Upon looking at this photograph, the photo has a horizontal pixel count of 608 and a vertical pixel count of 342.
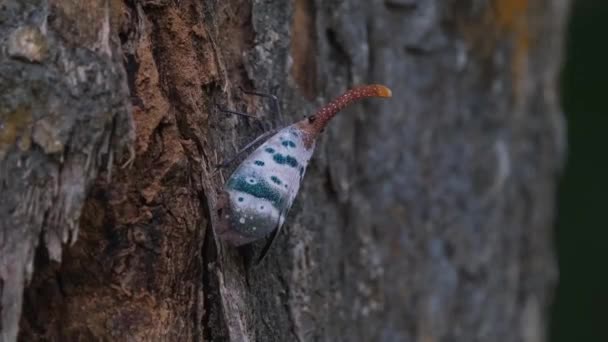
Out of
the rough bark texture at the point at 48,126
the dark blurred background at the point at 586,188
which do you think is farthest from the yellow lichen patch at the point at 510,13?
the dark blurred background at the point at 586,188

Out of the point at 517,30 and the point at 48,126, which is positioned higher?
the point at 517,30

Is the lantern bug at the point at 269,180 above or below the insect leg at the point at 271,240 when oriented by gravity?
above

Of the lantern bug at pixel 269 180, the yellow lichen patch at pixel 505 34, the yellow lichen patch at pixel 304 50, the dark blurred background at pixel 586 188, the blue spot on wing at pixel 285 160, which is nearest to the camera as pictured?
the lantern bug at pixel 269 180

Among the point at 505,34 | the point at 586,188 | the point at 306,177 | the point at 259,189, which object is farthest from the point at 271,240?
the point at 586,188

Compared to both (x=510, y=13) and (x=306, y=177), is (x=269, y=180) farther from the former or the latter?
(x=510, y=13)

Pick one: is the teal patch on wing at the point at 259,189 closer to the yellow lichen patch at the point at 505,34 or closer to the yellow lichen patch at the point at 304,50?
the yellow lichen patch at the point at 304,50

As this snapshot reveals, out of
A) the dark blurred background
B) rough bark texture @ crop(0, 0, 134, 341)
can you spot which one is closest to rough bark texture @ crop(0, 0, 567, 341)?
rough bark texture @ crop(0, 0, 134, 341)
